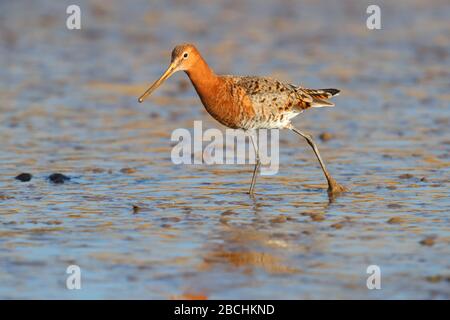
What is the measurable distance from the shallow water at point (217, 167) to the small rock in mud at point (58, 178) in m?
0.13

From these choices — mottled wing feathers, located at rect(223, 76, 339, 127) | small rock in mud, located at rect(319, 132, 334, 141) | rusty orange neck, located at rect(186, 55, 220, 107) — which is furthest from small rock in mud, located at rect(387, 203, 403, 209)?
small rock in mud, located at rect(319, 132, 334, 141)

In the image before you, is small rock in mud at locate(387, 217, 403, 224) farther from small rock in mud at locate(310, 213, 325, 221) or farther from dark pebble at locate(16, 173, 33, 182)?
dark pebble at locate(16, 173, 33, 182)

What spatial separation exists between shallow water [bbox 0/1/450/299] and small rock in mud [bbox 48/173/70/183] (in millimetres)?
129

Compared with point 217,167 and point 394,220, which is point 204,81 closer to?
point 217,167

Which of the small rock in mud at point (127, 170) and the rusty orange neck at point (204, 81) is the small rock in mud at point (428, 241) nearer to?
the rusty orange neck at point (204, 81)

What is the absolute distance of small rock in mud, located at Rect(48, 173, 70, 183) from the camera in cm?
998

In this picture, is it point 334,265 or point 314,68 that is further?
point 314,68

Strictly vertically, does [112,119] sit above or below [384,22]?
below

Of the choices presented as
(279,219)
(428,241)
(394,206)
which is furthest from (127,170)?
(428,241)

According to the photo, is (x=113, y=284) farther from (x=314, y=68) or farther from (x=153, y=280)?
(x=314, y=68)
